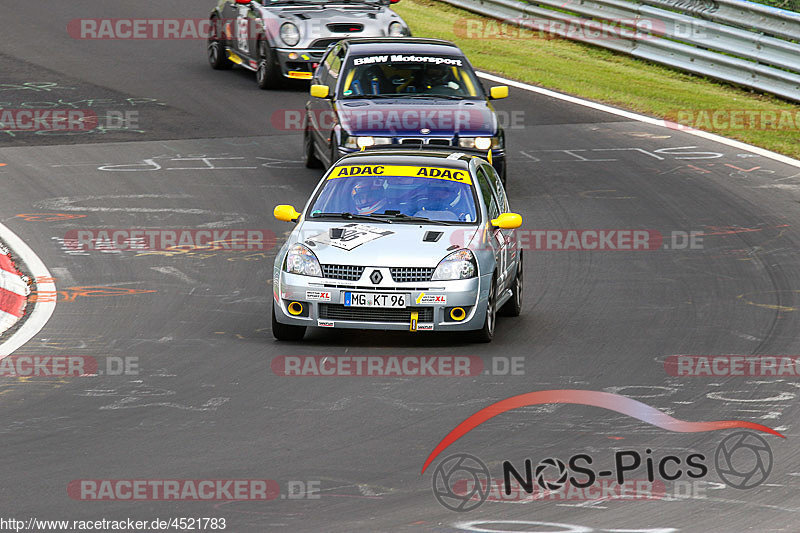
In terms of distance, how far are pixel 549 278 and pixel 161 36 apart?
16404 millimetres

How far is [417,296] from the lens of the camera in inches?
455

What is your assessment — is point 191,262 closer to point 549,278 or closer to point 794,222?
point 549,278

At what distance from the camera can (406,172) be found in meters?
12.8

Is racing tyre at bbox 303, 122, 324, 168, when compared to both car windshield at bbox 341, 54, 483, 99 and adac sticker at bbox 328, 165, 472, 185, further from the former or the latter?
adac sticker at bbox 328, 165, 472, 185

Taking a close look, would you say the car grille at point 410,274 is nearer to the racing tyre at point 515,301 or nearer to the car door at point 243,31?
the racing tyre at point 515,301

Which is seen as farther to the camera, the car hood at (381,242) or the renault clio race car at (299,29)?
the renault clio race car at (299,29)

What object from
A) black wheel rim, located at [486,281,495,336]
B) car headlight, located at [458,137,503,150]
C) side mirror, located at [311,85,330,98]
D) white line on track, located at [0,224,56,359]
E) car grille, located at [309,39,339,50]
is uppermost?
side mirror, located at [311,85,330,98]

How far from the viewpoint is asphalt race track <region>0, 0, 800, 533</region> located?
7.99 m

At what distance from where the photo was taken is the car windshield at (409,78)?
1777 cm

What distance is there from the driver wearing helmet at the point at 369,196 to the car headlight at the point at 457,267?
1.06 metres

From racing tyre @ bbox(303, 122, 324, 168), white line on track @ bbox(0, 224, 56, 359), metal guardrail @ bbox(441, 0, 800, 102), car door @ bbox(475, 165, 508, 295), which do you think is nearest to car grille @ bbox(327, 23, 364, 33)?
racing tyre @ bbox(303, 122, 324, 168)

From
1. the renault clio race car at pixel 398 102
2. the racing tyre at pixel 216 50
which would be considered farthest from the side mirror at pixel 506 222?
the racing tyre at pixel 216 50

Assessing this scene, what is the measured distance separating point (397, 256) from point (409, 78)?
6673 millimetres

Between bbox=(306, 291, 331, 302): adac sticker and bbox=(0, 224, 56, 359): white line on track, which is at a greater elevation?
bbox=(306, 291, 331, 302): adac sticker
